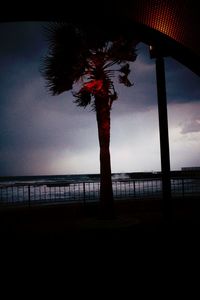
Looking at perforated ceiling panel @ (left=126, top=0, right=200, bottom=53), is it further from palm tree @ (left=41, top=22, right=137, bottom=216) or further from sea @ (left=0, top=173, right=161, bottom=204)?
sea @ (left=0, top=173, right=161, bottom=204)

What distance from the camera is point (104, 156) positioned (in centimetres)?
966

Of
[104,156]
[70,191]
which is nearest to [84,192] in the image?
[104,156]

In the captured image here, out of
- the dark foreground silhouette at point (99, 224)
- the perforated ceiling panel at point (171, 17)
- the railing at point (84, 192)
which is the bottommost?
the dark foreground silhouette at point (99, 224)

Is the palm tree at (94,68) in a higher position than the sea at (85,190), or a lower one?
higher

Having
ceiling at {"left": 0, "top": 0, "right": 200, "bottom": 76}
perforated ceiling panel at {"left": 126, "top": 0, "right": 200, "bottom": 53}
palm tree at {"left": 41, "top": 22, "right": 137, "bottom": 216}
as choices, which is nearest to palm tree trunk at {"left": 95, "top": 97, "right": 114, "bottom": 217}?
palm tree at {"left": 41, "top": 22, "right": 137, "bottom": 216}

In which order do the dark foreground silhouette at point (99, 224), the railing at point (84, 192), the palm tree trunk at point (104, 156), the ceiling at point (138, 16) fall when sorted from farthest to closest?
the railing at point (84, 192) < the palm tree trunk at point (104, 156) < the dark foreground silhouette at point (99, 224) < the ceiling at point (138, 16)

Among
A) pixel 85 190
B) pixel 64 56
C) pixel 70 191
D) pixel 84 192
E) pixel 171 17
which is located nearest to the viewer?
pixel 171 17

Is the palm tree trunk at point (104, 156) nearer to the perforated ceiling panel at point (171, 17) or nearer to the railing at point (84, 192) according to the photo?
the railing at point (84, 192)

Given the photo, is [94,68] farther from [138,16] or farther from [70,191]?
[70,191]

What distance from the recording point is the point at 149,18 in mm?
5531

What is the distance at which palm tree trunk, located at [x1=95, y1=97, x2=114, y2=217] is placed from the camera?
31.4ft

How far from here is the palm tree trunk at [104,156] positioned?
31.4ft

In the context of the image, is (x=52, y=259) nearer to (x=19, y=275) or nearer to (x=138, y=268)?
(x=19, y=275)

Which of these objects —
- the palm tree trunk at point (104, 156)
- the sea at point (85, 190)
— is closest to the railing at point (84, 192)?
the sea at point (85, 190)
